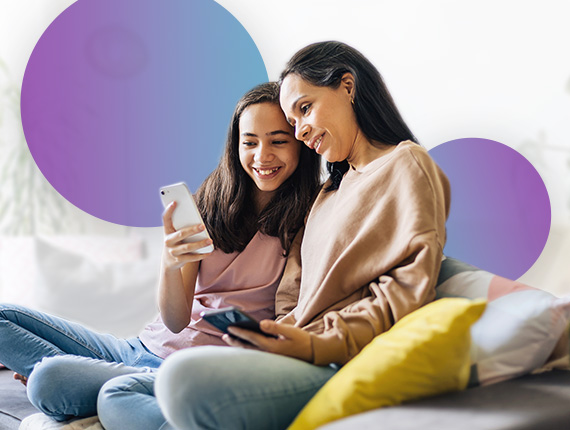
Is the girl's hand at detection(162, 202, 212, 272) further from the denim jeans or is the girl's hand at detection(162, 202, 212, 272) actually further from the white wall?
the white wall

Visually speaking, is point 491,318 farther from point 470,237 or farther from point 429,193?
point 470,237

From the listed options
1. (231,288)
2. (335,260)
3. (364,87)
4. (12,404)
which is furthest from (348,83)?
(12,404)

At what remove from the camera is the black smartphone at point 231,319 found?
120 cm

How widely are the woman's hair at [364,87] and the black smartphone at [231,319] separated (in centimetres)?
60

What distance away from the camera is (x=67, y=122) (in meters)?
2.60

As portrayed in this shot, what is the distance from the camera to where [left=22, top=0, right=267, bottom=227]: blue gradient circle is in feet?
8.46

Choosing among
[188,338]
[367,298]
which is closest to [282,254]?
[188,338]

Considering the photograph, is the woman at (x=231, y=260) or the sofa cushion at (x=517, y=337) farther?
the woman at (x=231, y=260)

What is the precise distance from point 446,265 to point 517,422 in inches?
23.2

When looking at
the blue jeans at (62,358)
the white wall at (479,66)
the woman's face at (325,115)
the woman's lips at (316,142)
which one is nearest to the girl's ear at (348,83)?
A: the woman's face at (325,115)

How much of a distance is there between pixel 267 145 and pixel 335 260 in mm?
439

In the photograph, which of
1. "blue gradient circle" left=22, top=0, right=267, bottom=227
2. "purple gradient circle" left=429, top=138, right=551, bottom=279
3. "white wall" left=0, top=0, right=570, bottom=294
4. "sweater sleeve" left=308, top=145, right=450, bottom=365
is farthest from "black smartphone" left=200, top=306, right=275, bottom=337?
"blue gradient circle" left=22, top=0, right=267, bottom=227

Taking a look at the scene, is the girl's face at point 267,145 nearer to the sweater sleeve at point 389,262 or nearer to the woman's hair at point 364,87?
the woman's hair at point 364,87

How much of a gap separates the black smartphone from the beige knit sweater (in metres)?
0.12
